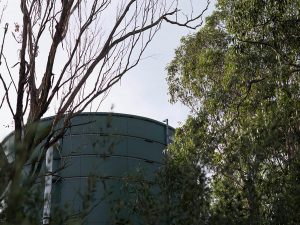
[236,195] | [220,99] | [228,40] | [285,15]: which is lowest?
[236,195]

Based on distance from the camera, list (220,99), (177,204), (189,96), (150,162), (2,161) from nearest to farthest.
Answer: (2,161), (177,204), (220,99), (189,96), (150,162)

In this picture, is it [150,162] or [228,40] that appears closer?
[228,40]

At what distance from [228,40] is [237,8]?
4.93 m

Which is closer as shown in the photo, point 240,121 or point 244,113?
point 240,121

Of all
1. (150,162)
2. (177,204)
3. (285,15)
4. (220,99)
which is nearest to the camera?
(177,204)

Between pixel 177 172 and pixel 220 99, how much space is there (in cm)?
1121

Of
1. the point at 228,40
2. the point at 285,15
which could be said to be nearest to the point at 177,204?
the point at 285,15

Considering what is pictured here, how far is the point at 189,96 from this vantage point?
22062 mm

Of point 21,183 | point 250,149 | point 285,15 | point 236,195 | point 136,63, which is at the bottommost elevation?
point 21,183

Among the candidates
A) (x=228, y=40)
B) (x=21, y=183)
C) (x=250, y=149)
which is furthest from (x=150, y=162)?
(x=21, y=183)

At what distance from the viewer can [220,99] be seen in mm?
17484

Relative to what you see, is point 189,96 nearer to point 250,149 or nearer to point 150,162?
point 150,162

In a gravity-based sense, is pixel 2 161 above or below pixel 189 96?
below

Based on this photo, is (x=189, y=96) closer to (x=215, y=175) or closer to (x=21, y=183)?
(x=215, y=175)
